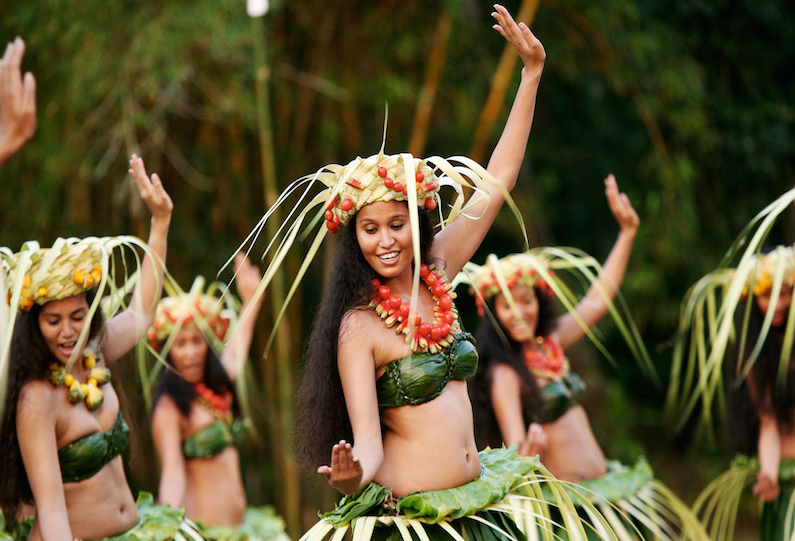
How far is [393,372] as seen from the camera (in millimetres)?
2221

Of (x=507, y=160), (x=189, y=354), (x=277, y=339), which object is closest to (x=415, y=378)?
(x=507, y=160)

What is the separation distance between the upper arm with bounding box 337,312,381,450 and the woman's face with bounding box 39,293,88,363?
0.75 metres

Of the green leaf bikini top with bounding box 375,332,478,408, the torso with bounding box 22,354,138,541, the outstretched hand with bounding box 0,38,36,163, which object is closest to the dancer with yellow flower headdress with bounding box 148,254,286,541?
the torso with bounding box 22,354,138,541

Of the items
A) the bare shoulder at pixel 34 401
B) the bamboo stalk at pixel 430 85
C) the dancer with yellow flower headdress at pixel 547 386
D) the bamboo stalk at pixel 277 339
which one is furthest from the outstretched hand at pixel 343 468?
the bamboo stalk at pixel 430 85

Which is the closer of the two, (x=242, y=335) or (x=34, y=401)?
(x=34, y=401)

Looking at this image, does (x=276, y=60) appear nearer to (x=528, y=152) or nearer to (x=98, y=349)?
(x=528, y=152)

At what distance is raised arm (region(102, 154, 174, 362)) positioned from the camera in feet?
9.02

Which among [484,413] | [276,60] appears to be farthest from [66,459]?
[276,60]

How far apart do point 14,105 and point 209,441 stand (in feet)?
5.87

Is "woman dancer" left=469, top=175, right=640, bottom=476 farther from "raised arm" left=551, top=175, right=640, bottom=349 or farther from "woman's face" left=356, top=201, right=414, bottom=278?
"woman's face" left=356, top=201, right=414, bottom=278

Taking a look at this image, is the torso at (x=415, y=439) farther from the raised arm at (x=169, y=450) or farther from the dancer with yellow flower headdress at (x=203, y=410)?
the dancer with yellow flower headdress at (x=203, y=410)

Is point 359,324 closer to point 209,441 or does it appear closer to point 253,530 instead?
point 209,441

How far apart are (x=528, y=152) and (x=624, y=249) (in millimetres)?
3191

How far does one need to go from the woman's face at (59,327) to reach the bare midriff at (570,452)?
5.43ft
